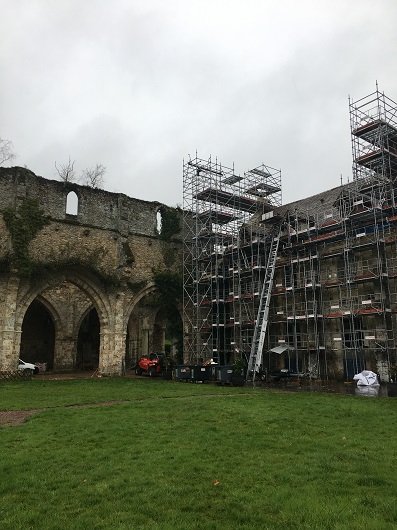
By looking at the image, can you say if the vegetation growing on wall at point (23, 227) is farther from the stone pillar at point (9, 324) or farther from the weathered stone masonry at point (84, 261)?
the stone pillar at point (9, 324)

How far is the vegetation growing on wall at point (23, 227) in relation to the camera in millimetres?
21969

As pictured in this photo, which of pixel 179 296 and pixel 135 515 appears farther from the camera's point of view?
pixel 179 296

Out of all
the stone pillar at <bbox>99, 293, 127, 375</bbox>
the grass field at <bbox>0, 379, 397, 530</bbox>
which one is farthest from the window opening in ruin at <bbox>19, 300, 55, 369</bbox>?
the grass field at <bbox>0, 379, 397, 530</bbox>

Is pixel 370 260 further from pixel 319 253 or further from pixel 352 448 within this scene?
pixel 352 448

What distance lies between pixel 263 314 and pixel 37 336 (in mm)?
18381

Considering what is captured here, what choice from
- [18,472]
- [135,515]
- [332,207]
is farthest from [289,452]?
[332,207]

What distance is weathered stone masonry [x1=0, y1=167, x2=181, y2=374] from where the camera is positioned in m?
22.0

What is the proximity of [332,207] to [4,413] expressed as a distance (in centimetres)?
1735

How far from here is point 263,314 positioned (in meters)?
22.2

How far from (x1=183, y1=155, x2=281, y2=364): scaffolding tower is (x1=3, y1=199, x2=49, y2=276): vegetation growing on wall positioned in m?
8.31

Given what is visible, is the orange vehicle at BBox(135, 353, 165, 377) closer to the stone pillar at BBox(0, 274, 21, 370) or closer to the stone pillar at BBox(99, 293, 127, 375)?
the stone pillar at BBox(99, 293, 127, 375)

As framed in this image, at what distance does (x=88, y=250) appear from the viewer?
24.7 metres

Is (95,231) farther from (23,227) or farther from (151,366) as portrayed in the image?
(151,366)

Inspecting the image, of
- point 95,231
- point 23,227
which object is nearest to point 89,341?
point 95,231
